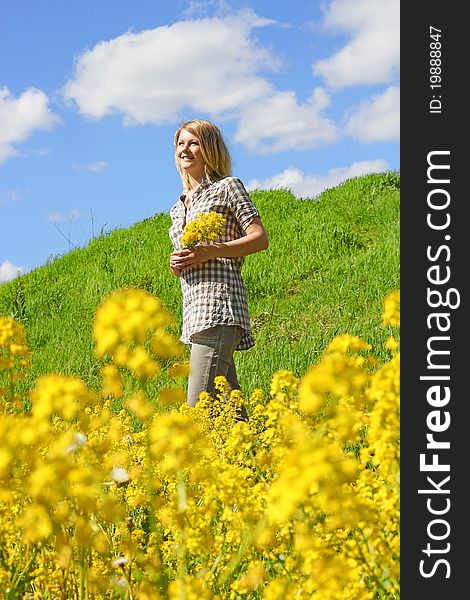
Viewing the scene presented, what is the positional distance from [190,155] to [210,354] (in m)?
1.18

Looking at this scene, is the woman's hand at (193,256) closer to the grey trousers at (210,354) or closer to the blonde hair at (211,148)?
the grey trousers at (210,354)

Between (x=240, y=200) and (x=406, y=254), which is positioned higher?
(x=240, y=200)

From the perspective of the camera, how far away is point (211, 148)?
14.5 feet

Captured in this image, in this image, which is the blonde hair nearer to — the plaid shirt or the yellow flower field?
the plaid shirt

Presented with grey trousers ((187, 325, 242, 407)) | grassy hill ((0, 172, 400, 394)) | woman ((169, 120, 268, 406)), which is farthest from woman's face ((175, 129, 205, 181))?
grassy hill ((0, 172, 400, 394))

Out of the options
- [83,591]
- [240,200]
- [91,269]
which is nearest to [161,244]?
[91,269]

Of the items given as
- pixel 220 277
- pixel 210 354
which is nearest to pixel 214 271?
pixel 220 277

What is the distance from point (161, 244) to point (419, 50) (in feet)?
32.0

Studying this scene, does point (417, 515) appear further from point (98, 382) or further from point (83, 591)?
point (98, 382)

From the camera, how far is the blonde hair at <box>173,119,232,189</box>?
4.38 metres

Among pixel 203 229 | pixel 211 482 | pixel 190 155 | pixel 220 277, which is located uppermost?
pixel 190 155

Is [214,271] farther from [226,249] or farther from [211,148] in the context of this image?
[211,148]

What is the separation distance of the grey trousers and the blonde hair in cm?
93

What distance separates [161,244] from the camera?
11.6m
